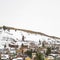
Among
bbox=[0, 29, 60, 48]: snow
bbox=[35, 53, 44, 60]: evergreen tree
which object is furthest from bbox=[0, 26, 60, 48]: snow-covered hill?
bbox=[35, 53, 44, 60]: evergreen tree

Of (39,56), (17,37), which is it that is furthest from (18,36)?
(39,56)

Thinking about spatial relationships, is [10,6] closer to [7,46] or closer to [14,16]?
[14,16]

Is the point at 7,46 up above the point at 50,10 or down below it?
below

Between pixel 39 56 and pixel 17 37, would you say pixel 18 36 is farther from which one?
pixel 39 56

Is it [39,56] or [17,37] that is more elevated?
[17,37]

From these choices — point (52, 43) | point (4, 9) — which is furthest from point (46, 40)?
point (4, 9)

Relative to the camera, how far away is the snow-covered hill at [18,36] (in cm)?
219

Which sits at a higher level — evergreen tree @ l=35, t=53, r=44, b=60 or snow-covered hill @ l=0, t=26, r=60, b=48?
snow-covered hill @ l=0, t=26, r=60, b=48

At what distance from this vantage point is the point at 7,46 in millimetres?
2180

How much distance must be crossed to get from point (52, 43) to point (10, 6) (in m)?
0.70

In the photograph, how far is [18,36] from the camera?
221 centimetres

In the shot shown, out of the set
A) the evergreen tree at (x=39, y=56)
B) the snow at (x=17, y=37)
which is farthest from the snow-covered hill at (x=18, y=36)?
the evergreen tree at (x=39, y=56)

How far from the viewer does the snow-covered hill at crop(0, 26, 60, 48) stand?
86.4 inches

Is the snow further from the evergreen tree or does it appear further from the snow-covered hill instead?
the evergreen tree
